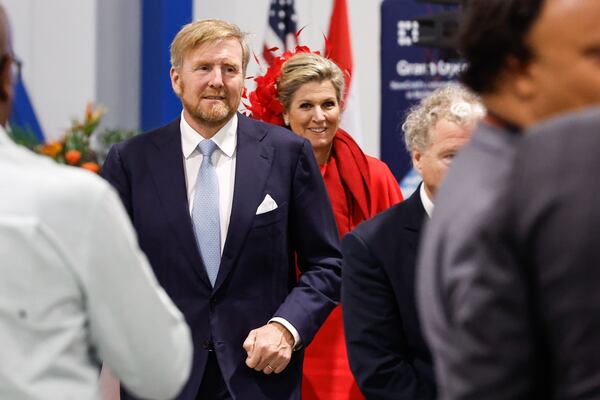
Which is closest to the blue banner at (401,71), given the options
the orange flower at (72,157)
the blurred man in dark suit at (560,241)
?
the orange flower at (72,157)

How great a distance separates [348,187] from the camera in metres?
4.15

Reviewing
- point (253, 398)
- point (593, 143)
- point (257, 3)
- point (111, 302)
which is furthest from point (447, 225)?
point (257, 3)

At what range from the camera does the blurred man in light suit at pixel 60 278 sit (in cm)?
165

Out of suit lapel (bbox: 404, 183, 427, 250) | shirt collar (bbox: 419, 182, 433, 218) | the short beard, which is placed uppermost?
the short beard

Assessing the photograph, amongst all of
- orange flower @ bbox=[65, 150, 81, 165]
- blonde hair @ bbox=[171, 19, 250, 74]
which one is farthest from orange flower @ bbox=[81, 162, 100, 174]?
blonde hair @ bbox=[171, 19, 250, 74]

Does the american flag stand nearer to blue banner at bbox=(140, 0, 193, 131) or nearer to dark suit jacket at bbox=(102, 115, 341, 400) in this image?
blue banner at bbox=(140, 0, 193, 131)

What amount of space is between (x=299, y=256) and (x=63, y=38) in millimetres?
4943

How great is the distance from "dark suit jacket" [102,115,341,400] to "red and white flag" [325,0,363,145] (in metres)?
3.42

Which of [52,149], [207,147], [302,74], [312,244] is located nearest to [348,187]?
[302,74]

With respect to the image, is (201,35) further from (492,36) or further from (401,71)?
(401,71)

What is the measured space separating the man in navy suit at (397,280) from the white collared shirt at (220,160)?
20.4 inches

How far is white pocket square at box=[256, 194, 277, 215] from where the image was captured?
11.1ft

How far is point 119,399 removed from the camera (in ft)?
11.7

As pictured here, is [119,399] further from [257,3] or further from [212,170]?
[257,3]
